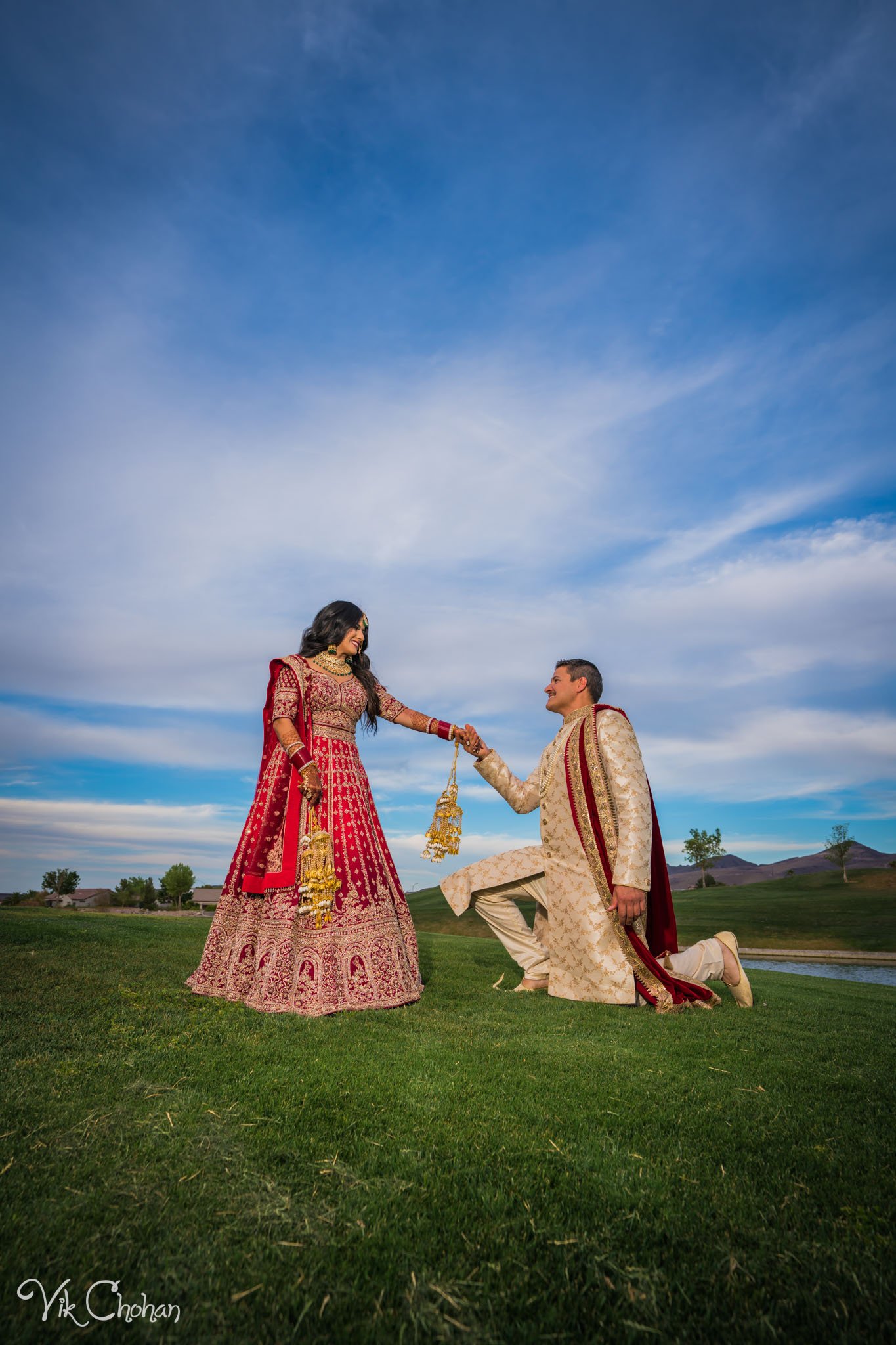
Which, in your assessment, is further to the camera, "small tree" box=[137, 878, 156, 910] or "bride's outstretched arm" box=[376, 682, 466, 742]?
"small tree" box=[137, 878, 156, 910]

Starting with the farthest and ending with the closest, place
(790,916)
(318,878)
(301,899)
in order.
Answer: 1. (790,916)
2. (301,899)
3. (318,878)

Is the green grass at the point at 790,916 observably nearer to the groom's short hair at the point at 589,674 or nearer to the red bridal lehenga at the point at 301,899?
the groom's short hair at the point at 589,674

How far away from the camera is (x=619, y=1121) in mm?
2574

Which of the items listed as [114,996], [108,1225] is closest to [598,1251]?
[108,1225]

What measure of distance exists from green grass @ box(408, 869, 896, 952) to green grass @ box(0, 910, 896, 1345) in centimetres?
1325

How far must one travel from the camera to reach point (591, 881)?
5.76m

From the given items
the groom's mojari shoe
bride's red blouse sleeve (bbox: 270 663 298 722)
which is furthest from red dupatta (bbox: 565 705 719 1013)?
bride's red blouse sleeve (bbox: 270 663 298 722)

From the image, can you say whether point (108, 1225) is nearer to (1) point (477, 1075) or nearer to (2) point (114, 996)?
(1) point (477, 1075)

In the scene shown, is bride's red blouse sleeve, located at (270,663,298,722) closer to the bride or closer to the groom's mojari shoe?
the bride

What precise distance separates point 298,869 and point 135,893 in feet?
120
